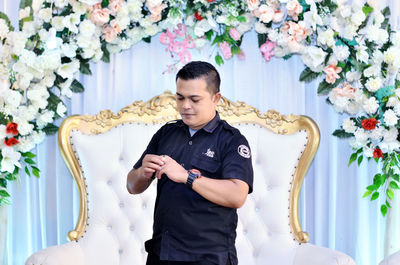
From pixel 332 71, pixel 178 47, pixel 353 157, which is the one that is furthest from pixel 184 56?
pixel 353 157

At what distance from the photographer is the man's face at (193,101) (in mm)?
2033

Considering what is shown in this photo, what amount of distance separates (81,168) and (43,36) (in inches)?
36.1

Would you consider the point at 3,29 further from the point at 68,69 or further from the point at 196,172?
the point at 196,172

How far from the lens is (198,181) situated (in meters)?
1.84

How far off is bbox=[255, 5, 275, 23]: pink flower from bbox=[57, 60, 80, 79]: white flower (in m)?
1.30

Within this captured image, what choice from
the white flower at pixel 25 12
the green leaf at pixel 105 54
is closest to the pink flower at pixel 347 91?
the green leaf at pixel 105 54

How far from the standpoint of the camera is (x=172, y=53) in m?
3.55

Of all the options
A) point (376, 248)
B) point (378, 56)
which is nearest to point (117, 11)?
point (378, 56)

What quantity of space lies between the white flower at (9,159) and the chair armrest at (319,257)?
194 cm

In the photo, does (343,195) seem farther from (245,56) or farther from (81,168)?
(81,168)

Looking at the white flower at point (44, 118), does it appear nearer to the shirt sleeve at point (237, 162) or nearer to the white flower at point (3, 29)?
the white flower at point (3, 29)

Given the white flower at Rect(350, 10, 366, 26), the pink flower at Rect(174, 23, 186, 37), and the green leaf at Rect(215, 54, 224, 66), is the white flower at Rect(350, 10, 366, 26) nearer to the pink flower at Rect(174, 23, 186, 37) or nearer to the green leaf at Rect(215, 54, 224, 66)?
the green leaf at Rect(215, 54, 224, 66)

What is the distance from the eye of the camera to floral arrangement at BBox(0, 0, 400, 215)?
10.3ft

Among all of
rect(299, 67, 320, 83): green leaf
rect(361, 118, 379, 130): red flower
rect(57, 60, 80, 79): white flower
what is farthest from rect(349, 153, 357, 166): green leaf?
rect(57, 60, 80, 79): white flower
